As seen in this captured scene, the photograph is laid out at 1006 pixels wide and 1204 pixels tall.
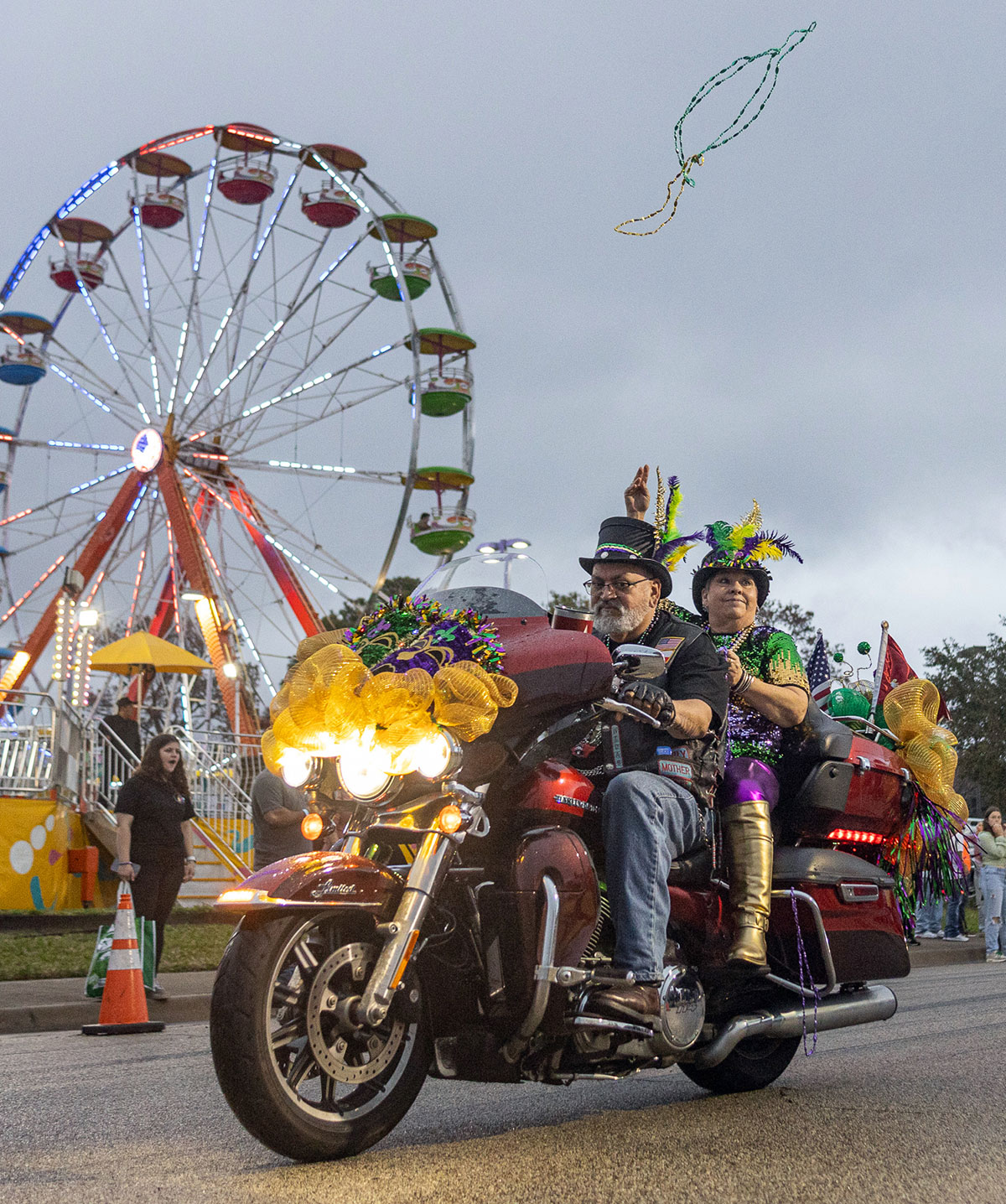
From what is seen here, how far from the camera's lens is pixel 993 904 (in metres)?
16.1

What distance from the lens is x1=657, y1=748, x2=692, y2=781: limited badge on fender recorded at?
4617 mm

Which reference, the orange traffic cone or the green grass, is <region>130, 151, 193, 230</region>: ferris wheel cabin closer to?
the green grass

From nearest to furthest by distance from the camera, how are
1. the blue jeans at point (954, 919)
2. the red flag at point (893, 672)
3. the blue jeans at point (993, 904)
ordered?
1. the red flag at point (893, 672)
2. the blue jeans at point (993, 904)
3. the blue jeans at point (954, 919)

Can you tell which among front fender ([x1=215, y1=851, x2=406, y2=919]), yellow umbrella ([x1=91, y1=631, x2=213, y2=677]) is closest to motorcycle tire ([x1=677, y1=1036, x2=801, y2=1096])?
front fender ([x1=215, y1=851, x2=406, y2=919])

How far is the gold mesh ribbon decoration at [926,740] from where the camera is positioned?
5.73 m

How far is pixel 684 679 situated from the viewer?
4.81m

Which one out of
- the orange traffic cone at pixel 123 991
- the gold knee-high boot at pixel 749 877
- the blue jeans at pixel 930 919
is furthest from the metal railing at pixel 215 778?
the gold knee-high boot at pixel 749 877

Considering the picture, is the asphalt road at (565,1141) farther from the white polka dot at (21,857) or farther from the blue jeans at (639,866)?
the white polka dot at (21,857)

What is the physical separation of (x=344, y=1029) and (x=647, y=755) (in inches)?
56.4

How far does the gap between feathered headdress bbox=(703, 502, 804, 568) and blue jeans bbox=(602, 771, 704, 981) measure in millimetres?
1700

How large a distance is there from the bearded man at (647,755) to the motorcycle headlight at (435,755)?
609 mm

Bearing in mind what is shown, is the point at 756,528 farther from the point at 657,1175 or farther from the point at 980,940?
the point at 980,940

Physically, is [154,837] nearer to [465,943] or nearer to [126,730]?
[465,943]

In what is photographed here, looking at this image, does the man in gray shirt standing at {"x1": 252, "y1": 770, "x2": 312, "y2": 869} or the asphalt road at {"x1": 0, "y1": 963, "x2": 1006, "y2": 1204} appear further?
the man in gray shirt standing at {"x1": 252, "y1": 770, "x2": 312, "y2": 869}
